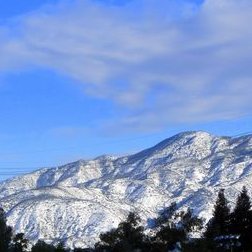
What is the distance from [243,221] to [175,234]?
35585mm

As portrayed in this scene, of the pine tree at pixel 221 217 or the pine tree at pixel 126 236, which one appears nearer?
the pine tree at pixel 126 236

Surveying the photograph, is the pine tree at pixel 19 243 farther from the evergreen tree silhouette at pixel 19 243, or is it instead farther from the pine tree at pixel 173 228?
the pine tree at pixel 173 228

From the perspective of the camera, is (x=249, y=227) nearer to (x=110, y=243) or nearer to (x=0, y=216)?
(x=110, y=243)

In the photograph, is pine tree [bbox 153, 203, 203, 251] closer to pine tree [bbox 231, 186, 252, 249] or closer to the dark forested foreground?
the dark forested foreground

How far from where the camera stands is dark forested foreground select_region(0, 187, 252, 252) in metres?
104

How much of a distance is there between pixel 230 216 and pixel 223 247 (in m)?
15.8

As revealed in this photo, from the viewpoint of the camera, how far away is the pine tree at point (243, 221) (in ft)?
424

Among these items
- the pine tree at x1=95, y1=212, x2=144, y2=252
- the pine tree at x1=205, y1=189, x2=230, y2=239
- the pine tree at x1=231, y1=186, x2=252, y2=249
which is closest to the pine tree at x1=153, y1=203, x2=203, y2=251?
the pine tree at x1=95, y1=212, x2=144, y2=252

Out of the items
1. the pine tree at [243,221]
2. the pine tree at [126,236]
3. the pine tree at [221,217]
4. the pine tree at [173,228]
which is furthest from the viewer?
the pine tree at [221,217]

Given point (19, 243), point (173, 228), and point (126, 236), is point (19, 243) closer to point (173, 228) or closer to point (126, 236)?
point (126, 236)

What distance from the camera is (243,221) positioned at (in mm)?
135375

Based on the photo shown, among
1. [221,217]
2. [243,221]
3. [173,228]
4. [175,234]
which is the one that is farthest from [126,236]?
[221,217]

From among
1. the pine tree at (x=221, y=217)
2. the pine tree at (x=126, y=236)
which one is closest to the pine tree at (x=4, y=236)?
the pine tree at (x=126, y=236)

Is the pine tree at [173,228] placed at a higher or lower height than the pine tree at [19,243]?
lower
